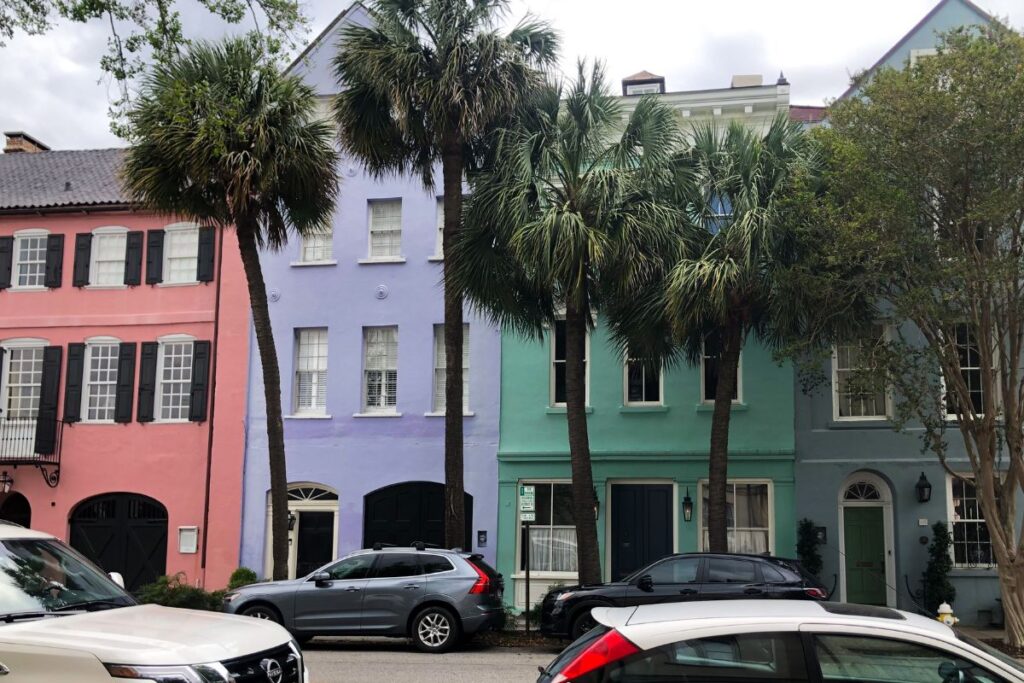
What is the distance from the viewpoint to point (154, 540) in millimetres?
24219

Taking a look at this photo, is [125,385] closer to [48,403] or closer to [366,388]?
[48,403]

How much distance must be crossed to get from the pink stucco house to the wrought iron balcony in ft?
0.09

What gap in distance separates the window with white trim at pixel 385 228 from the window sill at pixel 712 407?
7609mm

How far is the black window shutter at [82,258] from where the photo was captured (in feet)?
83.3

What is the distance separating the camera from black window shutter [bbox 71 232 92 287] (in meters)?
25.4

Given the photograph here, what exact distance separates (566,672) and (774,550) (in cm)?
1655

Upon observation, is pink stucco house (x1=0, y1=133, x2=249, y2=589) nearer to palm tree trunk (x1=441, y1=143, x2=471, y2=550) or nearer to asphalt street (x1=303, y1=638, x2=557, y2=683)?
palm tree trunk (x1=441, y1=143, x2=471, y2=550)

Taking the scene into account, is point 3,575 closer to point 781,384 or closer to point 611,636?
point 611,636

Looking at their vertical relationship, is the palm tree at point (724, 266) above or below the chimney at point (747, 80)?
below

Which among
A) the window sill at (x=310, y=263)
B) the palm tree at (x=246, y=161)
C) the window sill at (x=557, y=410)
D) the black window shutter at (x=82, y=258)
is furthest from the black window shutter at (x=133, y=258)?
the window sill at (x=557, y=410)

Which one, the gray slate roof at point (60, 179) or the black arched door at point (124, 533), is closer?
the black arched door at point (124, 533)

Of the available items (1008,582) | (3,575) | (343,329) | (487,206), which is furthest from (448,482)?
(3,575)

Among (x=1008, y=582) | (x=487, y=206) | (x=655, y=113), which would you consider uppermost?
(x=655, y=113)

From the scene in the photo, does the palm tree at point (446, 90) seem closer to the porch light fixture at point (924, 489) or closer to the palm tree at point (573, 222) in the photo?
the palm tree at point (573, 222)
